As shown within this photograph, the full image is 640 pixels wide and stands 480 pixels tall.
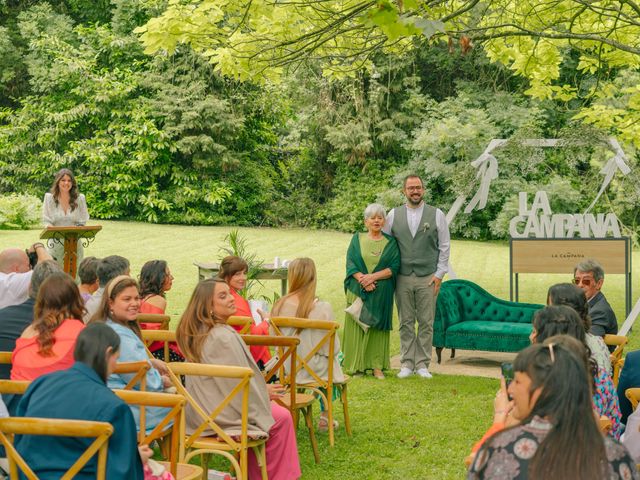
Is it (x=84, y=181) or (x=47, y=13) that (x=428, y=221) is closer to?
(x=84, y=181)

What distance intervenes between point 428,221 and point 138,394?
5712 millimetres

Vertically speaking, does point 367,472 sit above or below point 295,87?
below

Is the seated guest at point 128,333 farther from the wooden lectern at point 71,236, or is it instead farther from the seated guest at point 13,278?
the wooden lectern at point 71,236

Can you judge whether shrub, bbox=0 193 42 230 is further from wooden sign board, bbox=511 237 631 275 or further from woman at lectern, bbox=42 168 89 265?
wooden sign board, bbox=511 237 631 275

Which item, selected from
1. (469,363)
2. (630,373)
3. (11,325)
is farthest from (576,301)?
(469,363)

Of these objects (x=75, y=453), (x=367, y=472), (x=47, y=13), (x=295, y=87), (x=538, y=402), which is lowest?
(x=367, y=472)

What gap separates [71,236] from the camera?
10297 millimetres

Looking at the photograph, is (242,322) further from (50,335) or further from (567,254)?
(567,254)

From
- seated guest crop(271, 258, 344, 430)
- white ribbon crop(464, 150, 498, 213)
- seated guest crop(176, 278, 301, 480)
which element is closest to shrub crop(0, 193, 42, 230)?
white ribbon crop(464, 150, 498, 213)

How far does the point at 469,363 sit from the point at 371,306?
1647 millimetres

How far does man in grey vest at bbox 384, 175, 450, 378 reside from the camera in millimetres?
9562

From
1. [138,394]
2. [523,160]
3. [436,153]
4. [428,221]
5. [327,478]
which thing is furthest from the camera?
[436,153]

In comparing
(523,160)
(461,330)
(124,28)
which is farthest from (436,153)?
(461,330)

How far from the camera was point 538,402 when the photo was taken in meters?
3.11
